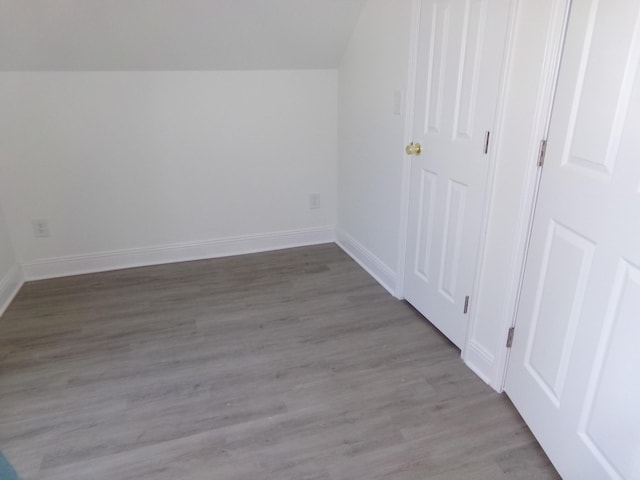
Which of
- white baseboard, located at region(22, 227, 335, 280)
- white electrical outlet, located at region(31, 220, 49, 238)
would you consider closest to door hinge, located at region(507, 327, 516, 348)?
white baseboard, located at region(22, 227, 335, 280)

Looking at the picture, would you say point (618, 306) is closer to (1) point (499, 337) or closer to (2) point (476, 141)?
(1) point (499, 337)

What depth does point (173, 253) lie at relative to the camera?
324cm

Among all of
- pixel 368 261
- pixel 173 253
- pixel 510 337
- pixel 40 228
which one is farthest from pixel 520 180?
pixel 40 228

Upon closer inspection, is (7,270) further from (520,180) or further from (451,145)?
(520,180)

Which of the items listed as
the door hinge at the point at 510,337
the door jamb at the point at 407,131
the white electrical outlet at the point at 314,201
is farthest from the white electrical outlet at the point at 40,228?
the door hinge at the point at 510,337

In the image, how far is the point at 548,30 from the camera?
143 centimetres

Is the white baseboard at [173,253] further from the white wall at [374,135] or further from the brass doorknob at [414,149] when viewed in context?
the brass doorknob at [414,149]

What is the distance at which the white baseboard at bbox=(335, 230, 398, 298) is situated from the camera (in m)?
2.78

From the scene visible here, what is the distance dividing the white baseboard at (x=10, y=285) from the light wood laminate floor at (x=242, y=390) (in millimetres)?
60

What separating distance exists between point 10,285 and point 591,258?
3.05m

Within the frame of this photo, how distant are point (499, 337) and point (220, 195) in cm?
214

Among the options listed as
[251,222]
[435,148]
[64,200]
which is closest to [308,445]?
[435,148]

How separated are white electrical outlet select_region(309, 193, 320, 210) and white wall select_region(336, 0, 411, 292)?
7.8 inches

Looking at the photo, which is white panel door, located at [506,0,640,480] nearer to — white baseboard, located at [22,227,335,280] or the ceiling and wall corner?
the ceiling and wall corner
